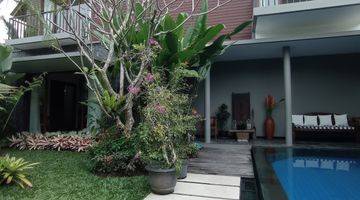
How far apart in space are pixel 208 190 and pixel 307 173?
285 cm

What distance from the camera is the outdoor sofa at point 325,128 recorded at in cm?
929

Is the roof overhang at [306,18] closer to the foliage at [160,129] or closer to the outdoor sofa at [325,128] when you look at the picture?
the outdoor sofa at [325,128]

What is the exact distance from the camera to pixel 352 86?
10.1m

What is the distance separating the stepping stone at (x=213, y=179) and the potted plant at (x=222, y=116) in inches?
221

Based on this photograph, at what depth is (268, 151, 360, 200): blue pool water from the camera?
16.3 ft

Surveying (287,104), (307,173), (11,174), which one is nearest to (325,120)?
(287,104)

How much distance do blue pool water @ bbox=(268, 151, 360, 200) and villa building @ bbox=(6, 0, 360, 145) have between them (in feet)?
3.62

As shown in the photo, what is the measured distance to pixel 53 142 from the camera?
9.05 m

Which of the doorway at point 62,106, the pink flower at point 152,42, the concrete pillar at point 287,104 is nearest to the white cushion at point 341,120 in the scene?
the concrete pillar at point 287,104

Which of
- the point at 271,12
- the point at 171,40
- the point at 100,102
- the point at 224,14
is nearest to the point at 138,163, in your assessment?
the point at 100,102

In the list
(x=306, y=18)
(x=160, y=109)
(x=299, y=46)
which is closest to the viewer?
(x=160, y=109)

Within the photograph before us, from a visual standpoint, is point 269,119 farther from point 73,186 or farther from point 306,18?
point 73,186

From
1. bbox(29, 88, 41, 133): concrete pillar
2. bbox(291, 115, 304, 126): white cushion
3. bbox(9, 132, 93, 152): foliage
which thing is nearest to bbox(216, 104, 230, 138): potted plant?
bbox(291, 115, 304, 126): white cushion

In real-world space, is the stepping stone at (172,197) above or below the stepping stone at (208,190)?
below
